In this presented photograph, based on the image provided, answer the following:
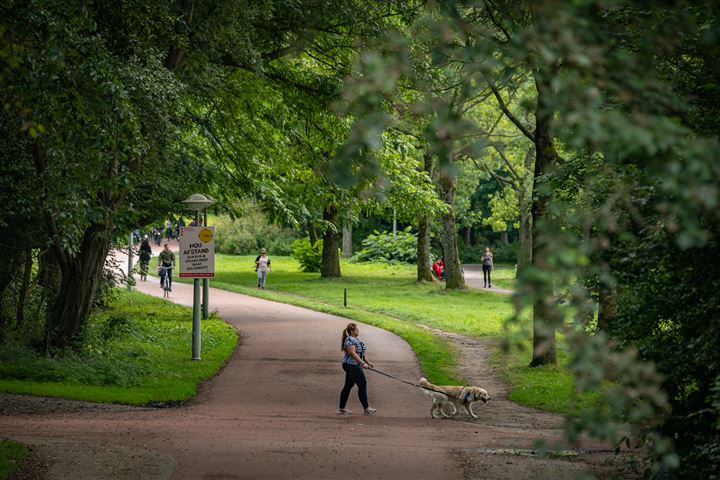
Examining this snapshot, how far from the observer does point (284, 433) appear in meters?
13.7

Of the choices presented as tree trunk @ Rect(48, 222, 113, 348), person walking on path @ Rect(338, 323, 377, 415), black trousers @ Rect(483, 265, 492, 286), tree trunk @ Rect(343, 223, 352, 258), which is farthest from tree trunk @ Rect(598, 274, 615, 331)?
tree trunk @ Rect(343, 223, 352, 258)

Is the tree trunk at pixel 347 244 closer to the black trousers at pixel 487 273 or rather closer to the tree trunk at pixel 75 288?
the black trousers at pixel 487 273

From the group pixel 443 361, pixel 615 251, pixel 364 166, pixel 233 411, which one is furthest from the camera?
pixel 443 361

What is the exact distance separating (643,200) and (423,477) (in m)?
5.22

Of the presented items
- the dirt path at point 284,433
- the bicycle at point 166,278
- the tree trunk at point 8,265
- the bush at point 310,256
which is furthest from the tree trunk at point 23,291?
the bush at point 310,256

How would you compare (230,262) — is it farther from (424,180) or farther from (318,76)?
(318,76)

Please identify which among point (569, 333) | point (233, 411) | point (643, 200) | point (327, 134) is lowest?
point (233, 411)

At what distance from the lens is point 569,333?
Answer: 438 cm

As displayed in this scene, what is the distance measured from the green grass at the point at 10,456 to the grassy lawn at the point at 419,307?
18.5 feet

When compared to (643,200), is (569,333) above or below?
below

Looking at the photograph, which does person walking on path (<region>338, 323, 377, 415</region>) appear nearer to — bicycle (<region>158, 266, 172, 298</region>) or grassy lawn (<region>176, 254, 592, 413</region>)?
grassy lawn (<region>176, 254, 592, 413</region>)

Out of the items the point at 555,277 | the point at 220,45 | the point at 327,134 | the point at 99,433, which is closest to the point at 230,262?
the point at 327,134

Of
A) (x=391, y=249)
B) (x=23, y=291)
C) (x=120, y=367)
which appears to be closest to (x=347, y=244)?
(x=391, y=249)

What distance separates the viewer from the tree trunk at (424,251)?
44.9 meters
